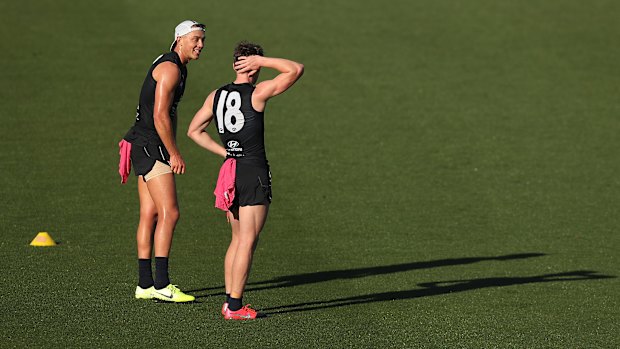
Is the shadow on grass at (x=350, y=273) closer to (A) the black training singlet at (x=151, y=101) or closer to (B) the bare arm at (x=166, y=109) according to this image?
(B) the bare arm at (x=166, y=109)

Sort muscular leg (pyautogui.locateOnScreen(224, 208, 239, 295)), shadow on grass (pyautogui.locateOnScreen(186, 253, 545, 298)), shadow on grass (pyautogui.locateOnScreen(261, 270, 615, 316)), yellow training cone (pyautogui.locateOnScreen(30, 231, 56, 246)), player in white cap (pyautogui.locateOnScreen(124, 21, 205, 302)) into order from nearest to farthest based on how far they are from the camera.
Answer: muscular leg (pyautogui.locateOnScreen(224, 208, 239, 295)) < player in white cap (pyautogui.locateOnScreen(124, 21, 205, 302)) < shadow on grass (pyautogui.locateOnScreen(261, 270, 615, 316)) < shadow on grass (pyautogui.locateOnScreen(186, 253, 545, 298)) < yellow training cone (pyautogui.locateOnScreen(30, 231, 56, 246))

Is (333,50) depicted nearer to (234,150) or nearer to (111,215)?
(111,215)

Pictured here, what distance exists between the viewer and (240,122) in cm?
1012

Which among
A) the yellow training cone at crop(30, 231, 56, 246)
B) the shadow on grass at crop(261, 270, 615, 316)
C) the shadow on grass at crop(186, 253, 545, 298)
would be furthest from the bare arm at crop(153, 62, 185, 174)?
the yellow training cone at crop(30, 231, 56, 246)

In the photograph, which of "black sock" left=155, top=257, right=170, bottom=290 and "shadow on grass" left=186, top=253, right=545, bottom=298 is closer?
"black sock" left=155, top=257, right=170, bottom=290

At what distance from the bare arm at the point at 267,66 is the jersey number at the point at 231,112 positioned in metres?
0.19

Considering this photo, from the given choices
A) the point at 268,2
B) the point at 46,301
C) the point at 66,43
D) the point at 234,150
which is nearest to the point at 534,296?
the point at 234,150

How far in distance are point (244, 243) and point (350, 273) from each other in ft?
9.78

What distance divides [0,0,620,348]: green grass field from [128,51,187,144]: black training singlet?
1550 mm

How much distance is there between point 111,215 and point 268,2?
13.7 m

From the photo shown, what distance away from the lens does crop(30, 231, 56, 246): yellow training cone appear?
13.3 metres

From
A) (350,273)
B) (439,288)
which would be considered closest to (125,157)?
(350,273)

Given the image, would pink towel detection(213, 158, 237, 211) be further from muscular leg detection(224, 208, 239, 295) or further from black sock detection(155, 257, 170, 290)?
black sock detection(155, 257, 170, 290)

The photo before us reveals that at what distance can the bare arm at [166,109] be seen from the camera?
10.5 meters
